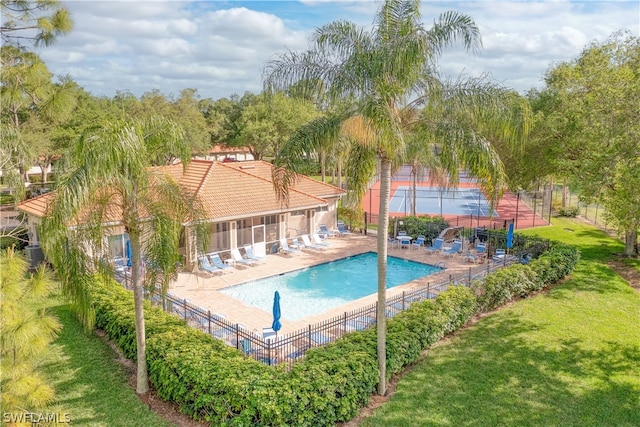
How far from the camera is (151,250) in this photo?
9422 mm

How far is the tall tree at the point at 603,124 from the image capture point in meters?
15.1

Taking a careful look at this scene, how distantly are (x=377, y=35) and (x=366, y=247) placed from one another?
1636 cm

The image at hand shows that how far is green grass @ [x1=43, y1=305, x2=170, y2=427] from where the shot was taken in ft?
31.7

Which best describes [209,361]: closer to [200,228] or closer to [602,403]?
[200,228]

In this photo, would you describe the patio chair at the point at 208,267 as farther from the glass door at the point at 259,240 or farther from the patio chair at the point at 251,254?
the glass door at the point at 259,240

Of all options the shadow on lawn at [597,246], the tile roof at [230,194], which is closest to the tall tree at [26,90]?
the tile roof at [230,194]

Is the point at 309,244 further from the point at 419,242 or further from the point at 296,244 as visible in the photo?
the point at 419,242

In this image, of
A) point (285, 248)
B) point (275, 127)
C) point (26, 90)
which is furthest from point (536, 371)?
point (275, 127)

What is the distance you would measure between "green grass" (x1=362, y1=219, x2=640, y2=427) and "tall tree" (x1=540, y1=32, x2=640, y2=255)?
389 cm

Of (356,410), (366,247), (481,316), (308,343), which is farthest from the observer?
(366,247)

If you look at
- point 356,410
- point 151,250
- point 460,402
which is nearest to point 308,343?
point 356,410

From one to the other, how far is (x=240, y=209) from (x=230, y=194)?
1.52 m

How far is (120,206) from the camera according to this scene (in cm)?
975

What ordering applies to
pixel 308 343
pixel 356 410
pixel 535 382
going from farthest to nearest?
pixel 308 343 < pixel 535 382 < pixel 356 410
